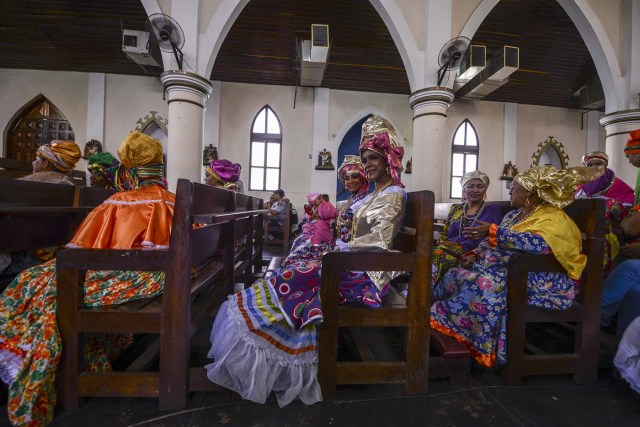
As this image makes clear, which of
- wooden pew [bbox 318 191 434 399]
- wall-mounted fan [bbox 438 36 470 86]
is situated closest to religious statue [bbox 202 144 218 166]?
wall-mounted fan [bbox 438 36 470 86]

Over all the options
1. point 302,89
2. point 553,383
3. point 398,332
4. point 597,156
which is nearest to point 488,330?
point 553,383

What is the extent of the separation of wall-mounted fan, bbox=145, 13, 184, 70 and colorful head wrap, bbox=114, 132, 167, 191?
12.4 feet

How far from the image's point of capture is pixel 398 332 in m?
2.56

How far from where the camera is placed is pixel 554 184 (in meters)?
1.95

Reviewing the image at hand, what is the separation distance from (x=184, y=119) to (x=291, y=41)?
384 cm

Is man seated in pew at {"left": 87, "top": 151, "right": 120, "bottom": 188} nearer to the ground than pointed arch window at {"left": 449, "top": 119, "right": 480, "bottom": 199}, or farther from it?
nearer to the ground

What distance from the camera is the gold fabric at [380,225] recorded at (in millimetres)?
1772

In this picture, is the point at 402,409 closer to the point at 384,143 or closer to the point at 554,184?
the point at 384,143

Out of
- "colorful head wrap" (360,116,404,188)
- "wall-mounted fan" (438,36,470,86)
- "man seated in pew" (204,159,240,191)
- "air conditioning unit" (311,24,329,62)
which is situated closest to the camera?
"colorful head wrap" (360,116,404,188)

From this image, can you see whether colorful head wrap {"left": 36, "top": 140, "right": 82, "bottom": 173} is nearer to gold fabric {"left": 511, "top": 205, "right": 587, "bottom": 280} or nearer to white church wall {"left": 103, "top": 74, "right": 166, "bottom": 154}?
gold fabric {"left": 511, "top": 205, "right": 587, "bottom": 280}

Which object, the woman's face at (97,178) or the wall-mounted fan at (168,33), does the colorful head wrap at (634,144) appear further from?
the wall-mounted fan at (168,33)

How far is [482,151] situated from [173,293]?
10821 mm

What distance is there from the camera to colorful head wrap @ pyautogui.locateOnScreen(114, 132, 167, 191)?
188 centimetres

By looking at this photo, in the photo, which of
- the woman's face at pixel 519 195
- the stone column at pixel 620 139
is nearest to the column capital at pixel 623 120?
the stone column at pixel 620 139
